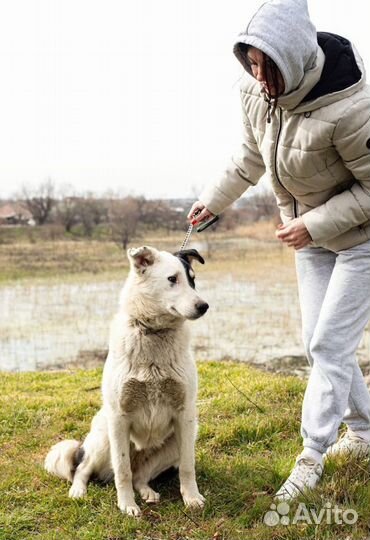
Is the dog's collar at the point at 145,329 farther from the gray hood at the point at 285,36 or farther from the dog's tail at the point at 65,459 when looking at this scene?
the gray hood at the point at 285,36

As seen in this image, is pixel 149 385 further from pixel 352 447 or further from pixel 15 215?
pixel 15 215

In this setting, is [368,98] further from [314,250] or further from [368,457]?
[368,457]

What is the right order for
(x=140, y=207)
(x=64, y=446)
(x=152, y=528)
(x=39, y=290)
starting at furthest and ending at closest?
(x=140, y=207) → (x=39, y=290) → (x=64, y=446) → (x=152, y=528)

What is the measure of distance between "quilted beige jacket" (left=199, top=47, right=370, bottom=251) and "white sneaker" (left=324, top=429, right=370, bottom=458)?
1.27 m

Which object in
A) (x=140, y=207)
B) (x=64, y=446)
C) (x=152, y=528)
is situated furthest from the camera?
(x=140, y=207)

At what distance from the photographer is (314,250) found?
384cm

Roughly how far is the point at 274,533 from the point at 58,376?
4.41 metres

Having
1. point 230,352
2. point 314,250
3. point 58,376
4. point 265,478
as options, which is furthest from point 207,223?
point 230,352

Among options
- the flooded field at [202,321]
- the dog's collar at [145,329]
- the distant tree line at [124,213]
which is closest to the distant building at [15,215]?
the distant tree line at [124,213]

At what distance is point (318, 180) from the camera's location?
346cm

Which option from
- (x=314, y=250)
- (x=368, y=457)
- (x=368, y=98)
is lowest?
(x=368, y=457)

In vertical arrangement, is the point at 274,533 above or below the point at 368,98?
below

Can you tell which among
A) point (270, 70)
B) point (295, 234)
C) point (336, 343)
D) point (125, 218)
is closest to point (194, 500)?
point (336, 343)

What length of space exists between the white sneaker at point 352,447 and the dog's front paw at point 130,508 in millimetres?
1201
